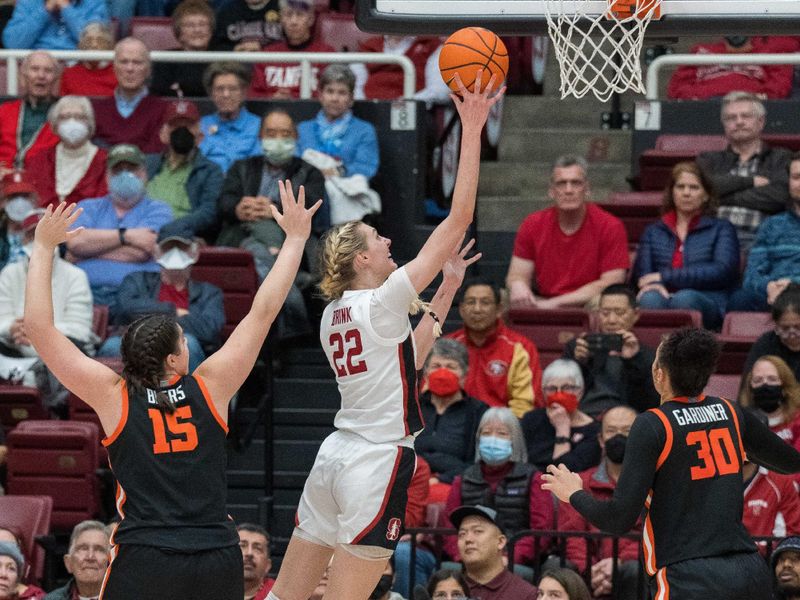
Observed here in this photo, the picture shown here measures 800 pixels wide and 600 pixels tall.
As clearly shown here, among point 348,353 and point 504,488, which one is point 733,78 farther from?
point 348,353

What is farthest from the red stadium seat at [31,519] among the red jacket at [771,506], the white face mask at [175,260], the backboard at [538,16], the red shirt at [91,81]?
the red shirt at [91,81]

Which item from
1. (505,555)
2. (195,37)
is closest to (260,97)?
(195,37)

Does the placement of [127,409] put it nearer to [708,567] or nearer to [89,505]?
[708,567]

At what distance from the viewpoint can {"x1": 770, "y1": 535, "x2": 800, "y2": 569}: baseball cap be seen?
26.3 feet

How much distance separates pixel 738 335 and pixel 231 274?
3241 millimetres

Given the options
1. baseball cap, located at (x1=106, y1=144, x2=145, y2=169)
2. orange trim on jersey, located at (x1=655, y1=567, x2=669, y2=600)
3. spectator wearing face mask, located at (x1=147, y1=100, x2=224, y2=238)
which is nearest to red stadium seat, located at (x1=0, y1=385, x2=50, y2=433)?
spectator wearing face mask, located at (x1=147, y1=100, x2=224, y2=238)

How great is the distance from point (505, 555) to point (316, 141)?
401 cm

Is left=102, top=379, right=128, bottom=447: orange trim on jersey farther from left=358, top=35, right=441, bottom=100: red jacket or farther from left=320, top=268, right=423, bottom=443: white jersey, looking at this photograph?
left=358, top=35, right=441, bottom=100: red jacket

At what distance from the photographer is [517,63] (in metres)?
14.1

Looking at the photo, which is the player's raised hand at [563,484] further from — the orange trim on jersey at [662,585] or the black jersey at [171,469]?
the black jersey at [171,469]

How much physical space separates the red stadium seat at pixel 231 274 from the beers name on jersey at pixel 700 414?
5214 millimetres

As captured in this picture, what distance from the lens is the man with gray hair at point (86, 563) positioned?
27.7 feet

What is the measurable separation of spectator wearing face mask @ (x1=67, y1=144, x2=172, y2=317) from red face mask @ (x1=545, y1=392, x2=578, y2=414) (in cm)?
303

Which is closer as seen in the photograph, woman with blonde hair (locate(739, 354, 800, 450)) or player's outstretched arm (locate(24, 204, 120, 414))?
player's outstretched arm (locate(24, 204, 120, 414))
